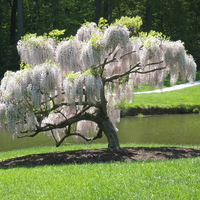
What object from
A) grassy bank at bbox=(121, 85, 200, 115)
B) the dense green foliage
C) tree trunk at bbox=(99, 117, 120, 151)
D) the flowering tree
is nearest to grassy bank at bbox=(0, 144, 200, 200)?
the flowering tree

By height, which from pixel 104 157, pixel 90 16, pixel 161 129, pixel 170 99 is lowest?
pixel 104 157

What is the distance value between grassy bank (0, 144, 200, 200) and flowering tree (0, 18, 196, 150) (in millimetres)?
1508

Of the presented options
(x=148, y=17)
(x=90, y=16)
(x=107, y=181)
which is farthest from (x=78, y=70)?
(x=90, y=16)

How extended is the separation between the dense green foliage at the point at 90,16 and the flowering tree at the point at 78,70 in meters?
21.1

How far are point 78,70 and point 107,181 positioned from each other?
344 centimetres

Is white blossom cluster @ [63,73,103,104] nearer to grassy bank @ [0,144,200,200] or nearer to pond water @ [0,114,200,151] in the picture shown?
grassy bank @ [0,144,200,200]

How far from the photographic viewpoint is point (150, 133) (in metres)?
16.4

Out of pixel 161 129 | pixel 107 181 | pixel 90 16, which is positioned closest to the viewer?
pixel 107 181

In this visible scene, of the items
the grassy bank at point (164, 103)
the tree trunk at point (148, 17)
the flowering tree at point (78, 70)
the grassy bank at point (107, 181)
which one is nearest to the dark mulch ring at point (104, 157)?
the flowering tree at point (78, 70)

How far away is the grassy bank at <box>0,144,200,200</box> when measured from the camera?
5.61 meters

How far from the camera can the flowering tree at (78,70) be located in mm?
8195

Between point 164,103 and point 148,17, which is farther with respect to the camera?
point 148,17

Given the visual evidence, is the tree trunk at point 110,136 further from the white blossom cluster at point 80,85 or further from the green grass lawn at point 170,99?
the green grass lawn at point 170,99

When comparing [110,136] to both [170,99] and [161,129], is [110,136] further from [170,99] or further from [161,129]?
[170,99]
